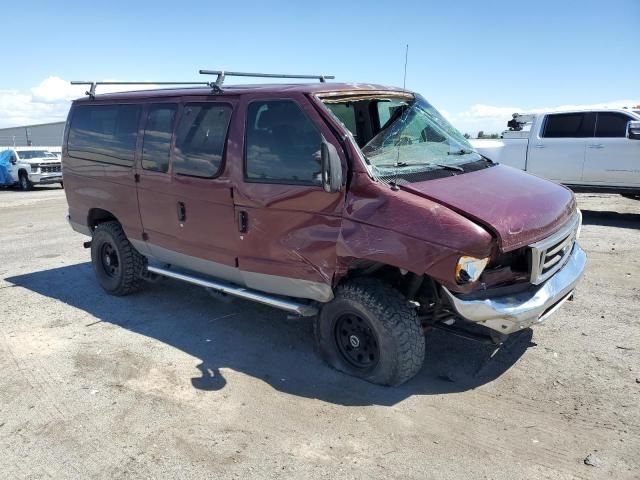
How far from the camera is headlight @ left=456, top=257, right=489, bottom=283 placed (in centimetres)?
334

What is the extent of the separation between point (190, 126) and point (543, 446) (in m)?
3.83

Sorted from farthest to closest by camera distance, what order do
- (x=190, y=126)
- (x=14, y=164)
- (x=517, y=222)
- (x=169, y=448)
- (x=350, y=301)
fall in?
(x=14, y=164), (x=190, y=126), (x=350, y=301), (x=517, y=222), (x=169, y=448)

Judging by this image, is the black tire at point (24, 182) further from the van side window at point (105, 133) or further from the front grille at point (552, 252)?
the front grille at point (552, 252)

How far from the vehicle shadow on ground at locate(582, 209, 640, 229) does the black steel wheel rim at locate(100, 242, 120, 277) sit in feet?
27.0

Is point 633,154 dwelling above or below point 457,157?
below

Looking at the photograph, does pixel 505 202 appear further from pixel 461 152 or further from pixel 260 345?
pixel 260 345

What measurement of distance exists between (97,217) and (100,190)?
0.50m

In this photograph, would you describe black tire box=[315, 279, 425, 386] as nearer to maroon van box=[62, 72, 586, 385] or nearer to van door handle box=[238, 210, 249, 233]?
maroon van box=[62, 72, 586, 385]

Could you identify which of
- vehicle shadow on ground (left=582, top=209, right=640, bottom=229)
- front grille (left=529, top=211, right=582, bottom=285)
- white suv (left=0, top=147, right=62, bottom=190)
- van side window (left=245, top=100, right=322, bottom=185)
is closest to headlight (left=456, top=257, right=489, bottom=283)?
front grille (left=529, top=211, right=582, bottom=285)

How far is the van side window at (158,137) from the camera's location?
512 cm

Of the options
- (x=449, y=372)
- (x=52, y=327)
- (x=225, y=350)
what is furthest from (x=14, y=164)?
(x=449, y=372)

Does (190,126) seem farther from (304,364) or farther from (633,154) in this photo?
(633,154)

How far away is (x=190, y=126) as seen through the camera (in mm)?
4922

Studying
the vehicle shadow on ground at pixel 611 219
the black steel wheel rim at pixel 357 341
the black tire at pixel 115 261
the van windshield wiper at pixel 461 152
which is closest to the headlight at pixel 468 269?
the black steel wheel rim at pixel 357 341
